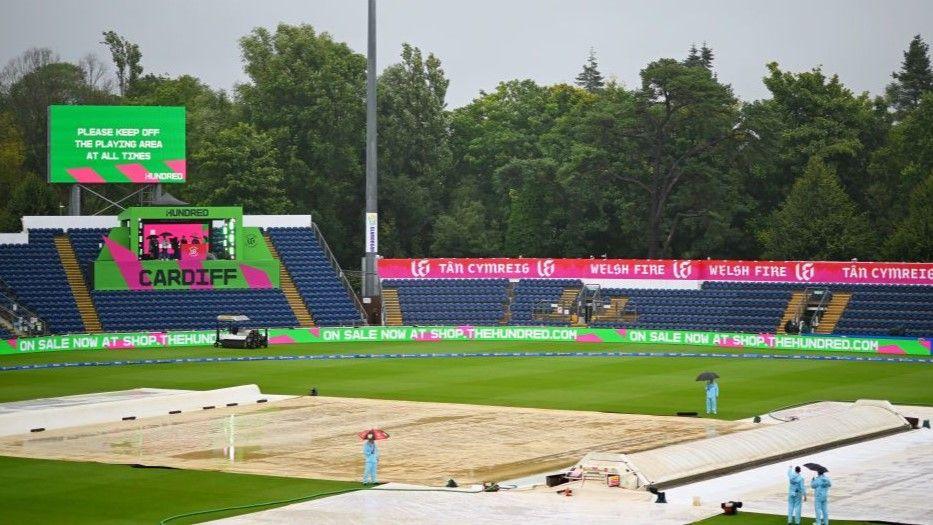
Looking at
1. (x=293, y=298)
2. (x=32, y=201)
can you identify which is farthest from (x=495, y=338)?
(x=32, y=201)

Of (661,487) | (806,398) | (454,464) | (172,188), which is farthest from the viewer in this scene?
(172,188)

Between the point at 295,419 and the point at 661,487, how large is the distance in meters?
16.9

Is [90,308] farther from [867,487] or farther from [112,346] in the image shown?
[867,487]

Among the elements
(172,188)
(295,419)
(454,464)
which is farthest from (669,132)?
(454,464)

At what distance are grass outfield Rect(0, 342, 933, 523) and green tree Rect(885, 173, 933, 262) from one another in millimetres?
21708

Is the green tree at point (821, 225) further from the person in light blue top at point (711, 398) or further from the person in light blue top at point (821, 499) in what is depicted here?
the person in light blue top at point (821, 499)

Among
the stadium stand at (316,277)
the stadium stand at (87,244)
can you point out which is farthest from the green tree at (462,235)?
the stadium stand at (87,244)

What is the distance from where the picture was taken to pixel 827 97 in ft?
343

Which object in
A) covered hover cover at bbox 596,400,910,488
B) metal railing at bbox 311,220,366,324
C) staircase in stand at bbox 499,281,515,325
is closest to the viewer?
covered hover cover at bbox 596,400,910,488

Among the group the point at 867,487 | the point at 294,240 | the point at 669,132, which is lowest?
the point at 867,487

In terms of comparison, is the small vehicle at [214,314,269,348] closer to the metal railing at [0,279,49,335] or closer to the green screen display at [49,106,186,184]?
the metal railing at [0,279,49,335]

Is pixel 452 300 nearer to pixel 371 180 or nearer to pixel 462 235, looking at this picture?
pixel 371 180

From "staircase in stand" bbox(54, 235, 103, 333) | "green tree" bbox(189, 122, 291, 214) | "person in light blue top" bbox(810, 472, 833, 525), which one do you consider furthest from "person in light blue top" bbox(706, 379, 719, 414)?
"green tree" bbox(189, 122, 291, 214)

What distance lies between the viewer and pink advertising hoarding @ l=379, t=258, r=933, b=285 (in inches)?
3093
